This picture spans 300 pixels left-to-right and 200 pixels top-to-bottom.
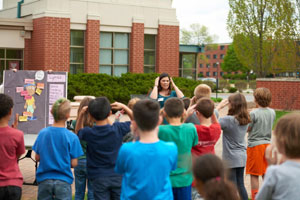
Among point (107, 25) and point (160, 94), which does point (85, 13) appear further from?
point (160, 94)

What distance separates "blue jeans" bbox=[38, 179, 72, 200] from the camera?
15.4ft

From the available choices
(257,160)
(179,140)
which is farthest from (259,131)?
(179,140)

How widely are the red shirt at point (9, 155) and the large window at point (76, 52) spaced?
1644 centimetres

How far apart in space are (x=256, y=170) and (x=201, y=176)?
13.3 ft

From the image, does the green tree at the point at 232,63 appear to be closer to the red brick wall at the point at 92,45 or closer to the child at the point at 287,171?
the red brick wall at the point at 92,45

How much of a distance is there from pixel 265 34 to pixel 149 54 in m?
9.84

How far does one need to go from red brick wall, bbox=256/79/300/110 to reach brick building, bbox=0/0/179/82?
18.5ft

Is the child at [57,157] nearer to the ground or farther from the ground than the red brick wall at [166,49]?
nearer to the ground

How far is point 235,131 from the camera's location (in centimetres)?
602

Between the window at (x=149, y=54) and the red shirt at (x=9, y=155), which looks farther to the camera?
the window at (x=149, y=54)

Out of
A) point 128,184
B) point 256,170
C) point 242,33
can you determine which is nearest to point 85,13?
point 242,33

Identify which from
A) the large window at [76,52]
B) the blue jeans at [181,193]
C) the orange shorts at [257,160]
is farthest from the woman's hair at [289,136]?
the large window at [76,52]

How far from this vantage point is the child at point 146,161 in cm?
368

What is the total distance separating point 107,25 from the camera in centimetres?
2136
